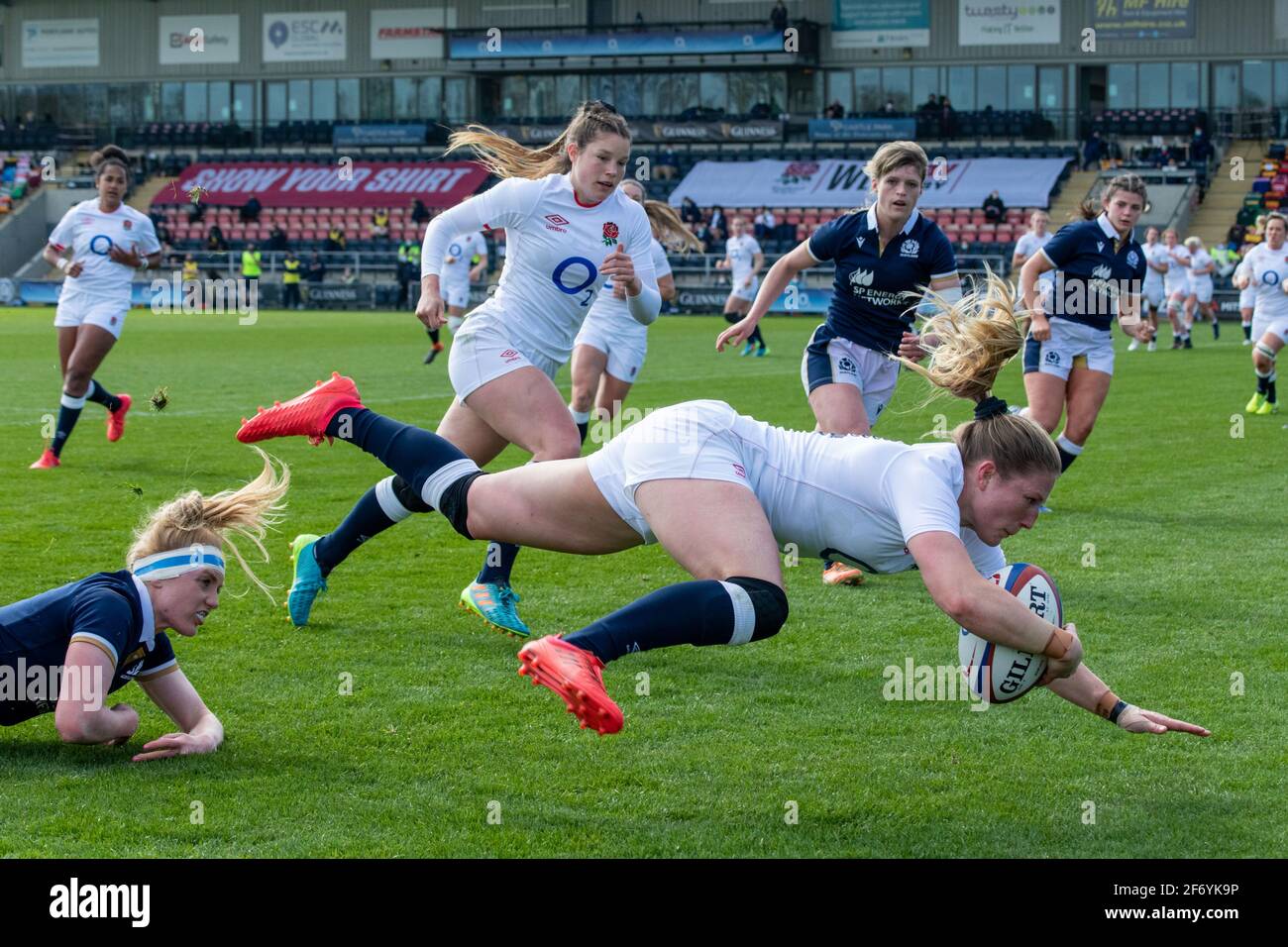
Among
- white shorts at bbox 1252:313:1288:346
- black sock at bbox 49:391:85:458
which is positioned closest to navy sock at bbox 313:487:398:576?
→ black sock at bbox 49:391:85:458

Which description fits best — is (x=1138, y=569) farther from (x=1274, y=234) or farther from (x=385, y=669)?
(x=1274, y=234)

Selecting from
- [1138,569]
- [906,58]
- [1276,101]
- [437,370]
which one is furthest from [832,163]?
[1138,569]

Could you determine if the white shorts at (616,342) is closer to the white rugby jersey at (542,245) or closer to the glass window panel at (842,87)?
the white rugby jersey at (542,245)

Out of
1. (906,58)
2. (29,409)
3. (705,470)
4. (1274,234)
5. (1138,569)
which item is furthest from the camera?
(906,58)

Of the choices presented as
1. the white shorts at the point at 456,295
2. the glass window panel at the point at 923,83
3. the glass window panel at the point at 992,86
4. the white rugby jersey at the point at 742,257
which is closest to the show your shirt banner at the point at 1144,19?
the glass window panel at the point at 992,86

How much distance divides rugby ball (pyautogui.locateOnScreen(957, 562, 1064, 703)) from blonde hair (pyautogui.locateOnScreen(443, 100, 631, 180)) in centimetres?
300

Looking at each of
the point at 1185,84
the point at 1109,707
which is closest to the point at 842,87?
the point at 1185,84

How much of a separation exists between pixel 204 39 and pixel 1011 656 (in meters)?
58.9

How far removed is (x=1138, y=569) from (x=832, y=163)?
43.0 metres

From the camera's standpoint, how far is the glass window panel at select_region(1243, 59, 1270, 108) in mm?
48312

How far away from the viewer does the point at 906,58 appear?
5200 cm

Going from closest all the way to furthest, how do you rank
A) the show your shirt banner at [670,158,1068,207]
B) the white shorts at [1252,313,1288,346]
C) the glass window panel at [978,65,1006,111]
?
the white shorts at [1252,313,1288,346] < the show your shirt banner at [670,158,1068,207] < the glass window panel at [978,65,1006,111]

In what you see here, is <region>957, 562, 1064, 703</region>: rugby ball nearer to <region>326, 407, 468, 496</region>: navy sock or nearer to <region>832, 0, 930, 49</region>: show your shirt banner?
<region>326, 407, 468, 496</region>: navy sock

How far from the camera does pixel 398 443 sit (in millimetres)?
5355
